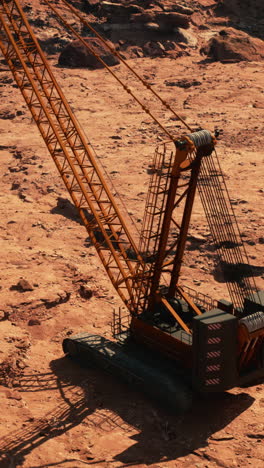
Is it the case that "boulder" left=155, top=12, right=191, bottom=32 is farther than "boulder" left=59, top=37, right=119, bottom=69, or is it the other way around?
"boulder" left=155, top=12, right=191, bottom=32

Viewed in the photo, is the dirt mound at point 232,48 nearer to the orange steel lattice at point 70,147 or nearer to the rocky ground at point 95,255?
the rocky ground at point 95,255

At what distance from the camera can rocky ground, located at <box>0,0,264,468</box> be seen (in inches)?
690

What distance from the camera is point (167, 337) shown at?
18.9m

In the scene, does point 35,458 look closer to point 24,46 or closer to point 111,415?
point 111,415

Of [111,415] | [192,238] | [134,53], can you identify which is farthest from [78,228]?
[134,53]

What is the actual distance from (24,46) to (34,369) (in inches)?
451

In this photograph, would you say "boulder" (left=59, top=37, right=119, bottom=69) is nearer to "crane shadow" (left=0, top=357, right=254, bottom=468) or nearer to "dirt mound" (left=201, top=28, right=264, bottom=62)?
"dirt mound" (left=201, top=28, right=264, bottom=62)

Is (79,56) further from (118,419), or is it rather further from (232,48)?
(118,419)

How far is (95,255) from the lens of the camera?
1109 inches

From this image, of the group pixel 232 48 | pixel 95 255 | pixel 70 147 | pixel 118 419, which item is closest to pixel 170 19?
pixel 232 48

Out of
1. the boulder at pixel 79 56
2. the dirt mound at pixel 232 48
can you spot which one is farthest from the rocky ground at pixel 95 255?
the boulder at pixel 79 56

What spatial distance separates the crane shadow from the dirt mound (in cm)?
3694

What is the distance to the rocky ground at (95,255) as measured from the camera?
1753cm

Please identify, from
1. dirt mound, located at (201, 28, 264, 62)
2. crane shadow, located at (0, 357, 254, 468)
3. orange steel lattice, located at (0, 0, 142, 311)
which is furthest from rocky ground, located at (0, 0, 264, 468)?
orange steel lattice, located at (0, 0, 142, 311)
